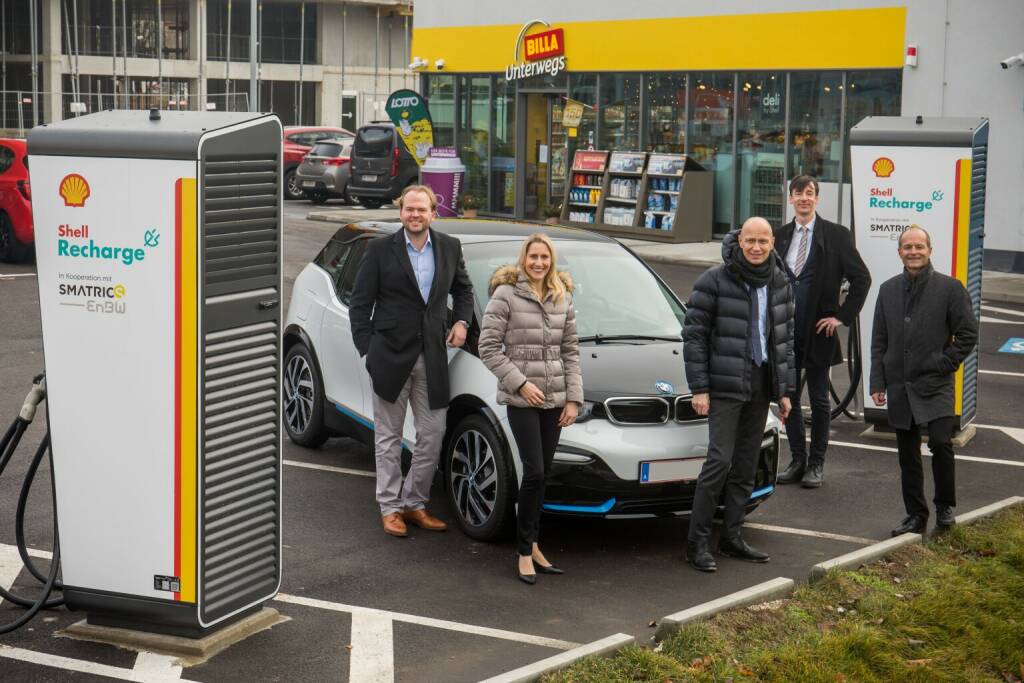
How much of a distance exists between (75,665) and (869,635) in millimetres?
3334

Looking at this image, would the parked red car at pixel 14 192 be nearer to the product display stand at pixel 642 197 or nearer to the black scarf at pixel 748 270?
the product display stand at pixel 642 197

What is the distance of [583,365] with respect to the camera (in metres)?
7.43

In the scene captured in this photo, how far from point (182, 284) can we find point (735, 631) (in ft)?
9.03

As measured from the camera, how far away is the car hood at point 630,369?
7.23 metres

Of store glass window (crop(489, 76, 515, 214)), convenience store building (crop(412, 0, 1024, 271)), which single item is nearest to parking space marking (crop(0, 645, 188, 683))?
convenience store building (crop(412, 0, 1024, 271))

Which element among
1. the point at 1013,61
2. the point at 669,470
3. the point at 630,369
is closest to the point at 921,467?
the point at 669,470

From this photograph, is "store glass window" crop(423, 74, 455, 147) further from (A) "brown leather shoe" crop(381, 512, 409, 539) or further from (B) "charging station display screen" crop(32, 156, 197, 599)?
(B) "charging station display screen" crop(32, 156, 197, 599)

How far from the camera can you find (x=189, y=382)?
5602 millimetres

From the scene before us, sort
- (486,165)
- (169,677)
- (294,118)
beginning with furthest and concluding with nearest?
(294,118) < (486,165) < (169,677)

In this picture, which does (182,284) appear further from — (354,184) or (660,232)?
(354,184)

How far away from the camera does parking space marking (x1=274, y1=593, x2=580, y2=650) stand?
19.7ft

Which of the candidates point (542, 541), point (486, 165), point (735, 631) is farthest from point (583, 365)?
point (486, 165)

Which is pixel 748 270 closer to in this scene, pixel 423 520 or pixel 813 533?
pixel 813 533

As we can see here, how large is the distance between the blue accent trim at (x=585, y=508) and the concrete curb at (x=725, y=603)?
86 centimetres
